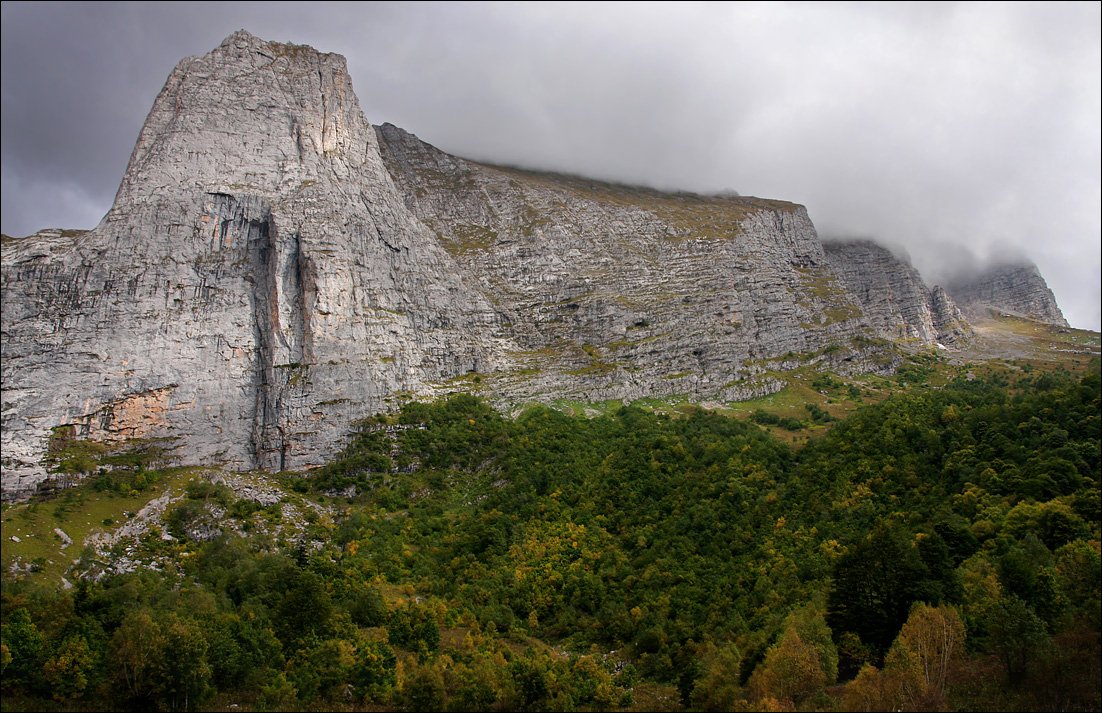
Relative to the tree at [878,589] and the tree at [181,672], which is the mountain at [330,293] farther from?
the tree at [878,589]

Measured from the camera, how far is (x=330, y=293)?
118312mm

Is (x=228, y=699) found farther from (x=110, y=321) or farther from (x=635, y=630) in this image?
(x=110, y=321)

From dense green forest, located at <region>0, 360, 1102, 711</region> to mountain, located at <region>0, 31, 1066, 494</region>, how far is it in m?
13.4

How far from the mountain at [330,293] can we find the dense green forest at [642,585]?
13.4 metres

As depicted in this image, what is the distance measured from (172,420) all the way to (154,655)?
54342 mm

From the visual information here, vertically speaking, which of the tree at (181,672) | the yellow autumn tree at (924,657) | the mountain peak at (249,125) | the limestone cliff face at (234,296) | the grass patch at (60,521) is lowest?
the tree at (181,672)

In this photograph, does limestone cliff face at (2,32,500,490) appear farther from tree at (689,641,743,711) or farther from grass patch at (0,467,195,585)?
tree at (689,641,743,711)

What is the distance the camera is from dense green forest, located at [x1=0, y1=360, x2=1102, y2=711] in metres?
52.0

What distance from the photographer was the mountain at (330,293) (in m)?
106

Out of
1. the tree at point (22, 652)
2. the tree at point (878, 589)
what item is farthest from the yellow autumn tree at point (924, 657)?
the tree at point (22, 652)

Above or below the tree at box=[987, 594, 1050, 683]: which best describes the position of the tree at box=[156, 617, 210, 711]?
below

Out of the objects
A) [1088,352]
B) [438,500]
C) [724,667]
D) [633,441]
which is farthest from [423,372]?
[1088,352]

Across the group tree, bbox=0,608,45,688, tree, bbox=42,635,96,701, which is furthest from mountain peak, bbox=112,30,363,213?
tree, bbox=42,635,96,701

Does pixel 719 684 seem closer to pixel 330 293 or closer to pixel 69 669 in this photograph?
pixel 69 669
